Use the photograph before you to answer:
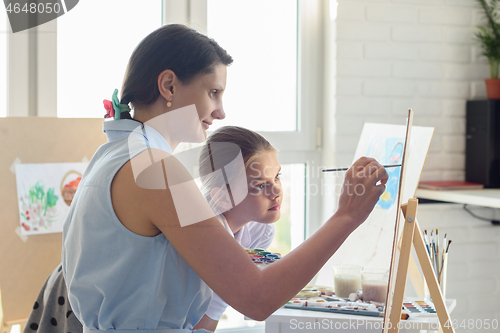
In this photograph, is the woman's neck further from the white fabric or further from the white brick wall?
the white brick wall

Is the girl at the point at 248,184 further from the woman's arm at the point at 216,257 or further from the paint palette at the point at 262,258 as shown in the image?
the woman's arm at the point at 216,257

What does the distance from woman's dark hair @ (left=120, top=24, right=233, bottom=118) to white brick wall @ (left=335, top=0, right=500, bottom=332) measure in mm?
1190

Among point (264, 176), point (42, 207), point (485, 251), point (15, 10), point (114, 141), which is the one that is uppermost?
point (15, 10)

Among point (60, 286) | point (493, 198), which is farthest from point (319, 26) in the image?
point (60, 286)

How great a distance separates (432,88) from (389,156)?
0.69 m

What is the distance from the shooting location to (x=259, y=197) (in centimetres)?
118

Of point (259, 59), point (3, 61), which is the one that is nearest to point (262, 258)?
point (259, 59)

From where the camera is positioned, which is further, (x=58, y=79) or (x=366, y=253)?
(x=58, y=79)

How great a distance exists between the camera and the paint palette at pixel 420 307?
1.24 metres

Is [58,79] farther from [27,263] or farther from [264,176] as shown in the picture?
[264,176]

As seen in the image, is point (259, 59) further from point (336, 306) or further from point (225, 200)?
point (336, 306)

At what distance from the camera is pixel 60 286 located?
3.79 ft

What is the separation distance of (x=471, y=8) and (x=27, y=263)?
2063 millimetres

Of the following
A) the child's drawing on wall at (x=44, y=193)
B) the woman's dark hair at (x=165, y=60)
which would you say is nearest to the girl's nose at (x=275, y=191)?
the woman's dark hair at (x=165, y=60)
